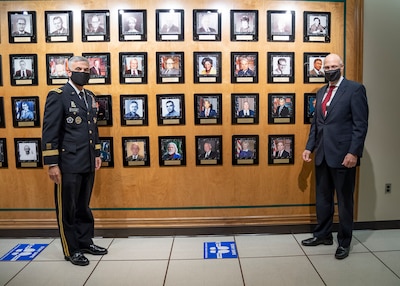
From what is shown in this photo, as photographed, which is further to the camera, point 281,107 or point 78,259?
point 281,107

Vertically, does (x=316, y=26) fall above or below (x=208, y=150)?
above

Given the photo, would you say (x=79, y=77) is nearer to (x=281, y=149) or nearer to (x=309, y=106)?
(x=281, y=149)

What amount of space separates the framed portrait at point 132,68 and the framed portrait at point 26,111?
90 centimetres

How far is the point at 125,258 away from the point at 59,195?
0.80 m

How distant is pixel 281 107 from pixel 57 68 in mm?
2267

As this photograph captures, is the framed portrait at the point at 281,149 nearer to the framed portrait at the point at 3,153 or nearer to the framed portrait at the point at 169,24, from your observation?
the framed portrait at the point at 169,24

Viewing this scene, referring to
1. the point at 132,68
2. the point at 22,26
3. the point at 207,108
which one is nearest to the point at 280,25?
the point at 207,108

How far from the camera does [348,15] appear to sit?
3.41 metres

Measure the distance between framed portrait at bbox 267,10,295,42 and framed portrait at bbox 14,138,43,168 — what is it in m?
2.57

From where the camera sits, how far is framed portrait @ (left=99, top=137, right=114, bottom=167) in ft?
11.2

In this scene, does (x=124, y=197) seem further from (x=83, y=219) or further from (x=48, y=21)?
(x=48, y=21)

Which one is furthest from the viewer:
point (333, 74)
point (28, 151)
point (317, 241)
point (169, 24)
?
point (28, 151)

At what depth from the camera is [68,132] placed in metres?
2.87

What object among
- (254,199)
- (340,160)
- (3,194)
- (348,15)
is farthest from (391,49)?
(3,194)
